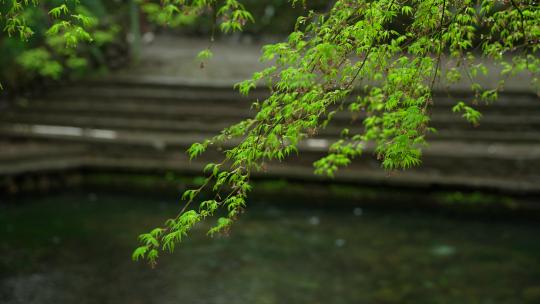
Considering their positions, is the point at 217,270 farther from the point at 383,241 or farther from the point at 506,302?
the point at 506,302

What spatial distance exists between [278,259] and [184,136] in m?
3.70

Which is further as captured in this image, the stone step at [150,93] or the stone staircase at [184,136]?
the stone step at [150,93]

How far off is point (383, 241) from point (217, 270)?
2089 millimetres

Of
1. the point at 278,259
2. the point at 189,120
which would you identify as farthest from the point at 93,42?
the point at 278,259

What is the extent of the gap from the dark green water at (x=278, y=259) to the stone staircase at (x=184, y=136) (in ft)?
2.31

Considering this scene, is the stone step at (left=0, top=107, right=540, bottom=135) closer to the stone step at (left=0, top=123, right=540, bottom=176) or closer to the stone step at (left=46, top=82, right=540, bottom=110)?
the stone step at (left=0, top=123, right=540, bottom=176)

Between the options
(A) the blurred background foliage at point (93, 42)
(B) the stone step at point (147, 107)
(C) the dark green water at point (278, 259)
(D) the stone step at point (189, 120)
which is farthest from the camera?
(B) the stone step at point (147, 107)

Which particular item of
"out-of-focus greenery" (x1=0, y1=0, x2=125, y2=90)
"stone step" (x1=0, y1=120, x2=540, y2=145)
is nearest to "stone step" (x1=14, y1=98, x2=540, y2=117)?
"stone step" (x1=0, y1=120, x2=540, y2=145)

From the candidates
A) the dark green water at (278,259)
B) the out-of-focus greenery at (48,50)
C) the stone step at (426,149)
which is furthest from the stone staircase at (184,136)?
the dark green water at (278,259)

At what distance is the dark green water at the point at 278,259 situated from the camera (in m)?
6.30

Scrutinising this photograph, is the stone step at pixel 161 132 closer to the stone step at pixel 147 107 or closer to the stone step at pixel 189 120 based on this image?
the stone step at pixel 189 120

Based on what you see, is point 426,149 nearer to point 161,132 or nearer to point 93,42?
point 161,132

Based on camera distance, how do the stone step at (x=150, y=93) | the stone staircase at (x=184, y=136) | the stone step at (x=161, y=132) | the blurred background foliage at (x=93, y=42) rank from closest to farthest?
1. the stone staircase at (x=184, y=136)
2. the stone step at (x=161, y=132)
3. the blurred background foliage at (x=93, y=42)
4. the stone step at (x=150, y=93)

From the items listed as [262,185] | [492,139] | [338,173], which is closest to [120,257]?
[262,185]
